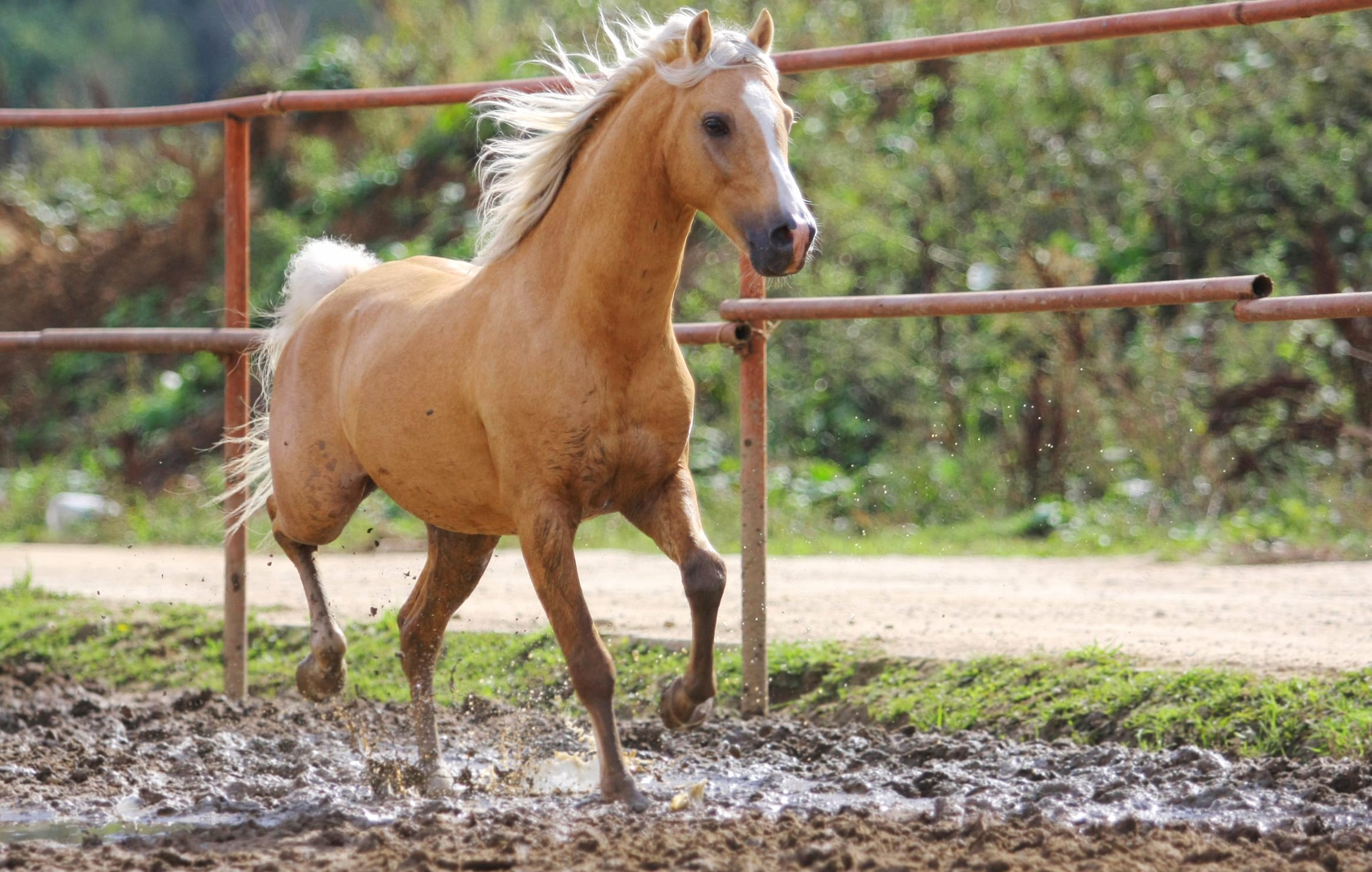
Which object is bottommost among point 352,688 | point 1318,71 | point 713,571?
point 352,688

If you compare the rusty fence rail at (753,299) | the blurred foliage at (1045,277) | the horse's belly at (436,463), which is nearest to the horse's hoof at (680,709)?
the horse's belly at (436,463)

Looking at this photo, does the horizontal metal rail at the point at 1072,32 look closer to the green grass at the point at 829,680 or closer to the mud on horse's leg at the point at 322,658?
the green grass at the point at 829,680

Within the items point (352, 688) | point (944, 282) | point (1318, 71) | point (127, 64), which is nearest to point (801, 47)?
point (944, 282)

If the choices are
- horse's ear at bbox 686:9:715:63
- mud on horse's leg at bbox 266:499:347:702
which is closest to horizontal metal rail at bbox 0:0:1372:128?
horse's ear at bbox 686:9:715:63

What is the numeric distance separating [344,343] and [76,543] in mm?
6990

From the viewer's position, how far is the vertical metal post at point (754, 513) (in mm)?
4961

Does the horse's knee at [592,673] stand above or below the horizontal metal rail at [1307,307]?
below

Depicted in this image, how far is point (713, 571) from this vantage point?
3746mm

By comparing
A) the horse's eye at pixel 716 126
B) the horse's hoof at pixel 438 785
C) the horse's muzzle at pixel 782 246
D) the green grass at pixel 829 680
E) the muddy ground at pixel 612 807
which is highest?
the horse's eye at pixel 716 126

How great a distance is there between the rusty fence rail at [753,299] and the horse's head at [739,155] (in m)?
1.01

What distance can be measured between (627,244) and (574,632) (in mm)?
979

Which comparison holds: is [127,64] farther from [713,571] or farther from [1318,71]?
[713,571]

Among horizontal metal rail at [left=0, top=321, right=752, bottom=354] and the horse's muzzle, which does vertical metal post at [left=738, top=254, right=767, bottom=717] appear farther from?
the horse's muzzle

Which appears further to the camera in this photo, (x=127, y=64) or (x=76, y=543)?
(x=127, y=64)
